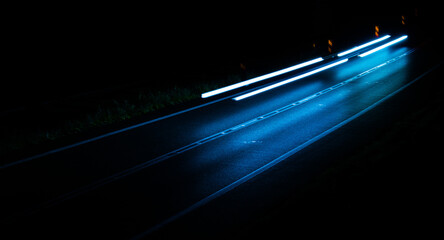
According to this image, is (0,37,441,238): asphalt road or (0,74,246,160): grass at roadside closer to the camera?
(0,37,441,238): asphalt road

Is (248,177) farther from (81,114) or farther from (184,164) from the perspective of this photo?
(81,114)

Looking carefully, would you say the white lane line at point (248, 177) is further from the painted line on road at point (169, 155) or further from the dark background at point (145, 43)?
the dark background at point (145, 43)

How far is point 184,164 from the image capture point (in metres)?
9.46

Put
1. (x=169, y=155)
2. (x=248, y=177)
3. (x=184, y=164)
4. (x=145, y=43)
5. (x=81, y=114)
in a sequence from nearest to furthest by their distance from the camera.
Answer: (x=248, y=177) < (x=184, y=164) < (x=169, y=155) < (x=81, y=114) < (x=145, y=43)

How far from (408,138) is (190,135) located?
5954 millimetres

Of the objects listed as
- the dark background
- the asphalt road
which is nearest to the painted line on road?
the asphalt road

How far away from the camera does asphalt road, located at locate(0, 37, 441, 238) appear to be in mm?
7121

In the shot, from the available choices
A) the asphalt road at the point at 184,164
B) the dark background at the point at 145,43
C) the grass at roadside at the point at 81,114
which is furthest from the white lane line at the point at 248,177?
the dark background at the point at 145,43

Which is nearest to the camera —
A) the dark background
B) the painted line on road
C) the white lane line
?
the white lane line

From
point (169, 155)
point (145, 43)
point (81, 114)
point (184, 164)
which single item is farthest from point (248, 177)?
point (145, 43)

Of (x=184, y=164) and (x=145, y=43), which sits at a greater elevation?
(x=145, y=43)

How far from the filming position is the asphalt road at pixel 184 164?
7.12 m

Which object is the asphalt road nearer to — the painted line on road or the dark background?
the painted line on road

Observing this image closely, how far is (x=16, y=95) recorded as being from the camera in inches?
793
